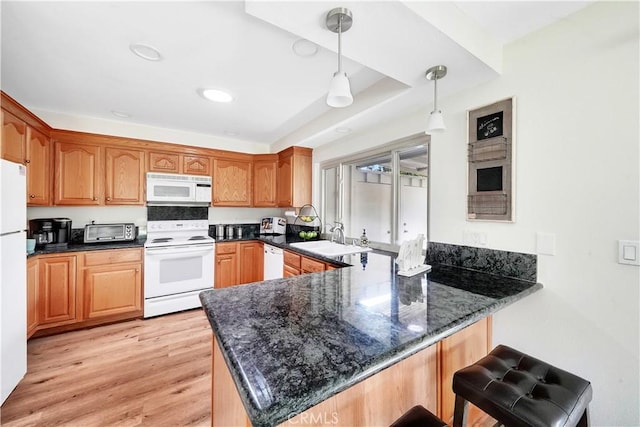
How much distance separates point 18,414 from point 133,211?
86.4 inches

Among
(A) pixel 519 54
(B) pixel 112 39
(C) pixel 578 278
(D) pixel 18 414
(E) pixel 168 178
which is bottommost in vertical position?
(D) pixel 18 414

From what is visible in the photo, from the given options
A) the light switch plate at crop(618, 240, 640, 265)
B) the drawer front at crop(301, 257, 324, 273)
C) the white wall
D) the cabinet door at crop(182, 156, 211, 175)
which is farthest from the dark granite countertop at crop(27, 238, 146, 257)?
the light switch plate at crop(618, 240, 640, 265)

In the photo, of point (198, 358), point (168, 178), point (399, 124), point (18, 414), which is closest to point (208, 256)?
point (168, 178)

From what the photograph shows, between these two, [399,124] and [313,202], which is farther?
[313,202]

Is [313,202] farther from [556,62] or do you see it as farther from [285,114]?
[556,62]

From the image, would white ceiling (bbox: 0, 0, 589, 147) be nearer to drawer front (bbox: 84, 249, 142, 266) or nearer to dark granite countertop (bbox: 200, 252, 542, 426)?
dark granite countertop (bbox: 200, 252, 542, 426)

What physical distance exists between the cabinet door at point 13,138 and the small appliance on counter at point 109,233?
0.92 m

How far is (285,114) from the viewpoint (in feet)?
9.05

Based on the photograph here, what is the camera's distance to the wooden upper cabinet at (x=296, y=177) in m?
3.43

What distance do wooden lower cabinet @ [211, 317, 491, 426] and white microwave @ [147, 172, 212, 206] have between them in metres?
2.58

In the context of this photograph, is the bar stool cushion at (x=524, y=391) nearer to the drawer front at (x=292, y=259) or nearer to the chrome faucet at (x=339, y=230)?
the drawer front at (x=292, y=259)

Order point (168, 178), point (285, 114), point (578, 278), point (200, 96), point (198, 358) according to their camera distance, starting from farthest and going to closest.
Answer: point (168, 178), point (285, 114), point (200, 96), point (198, 358), point (578, 278)

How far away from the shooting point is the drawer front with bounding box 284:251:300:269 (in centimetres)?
256

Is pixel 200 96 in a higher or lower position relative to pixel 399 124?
higher
